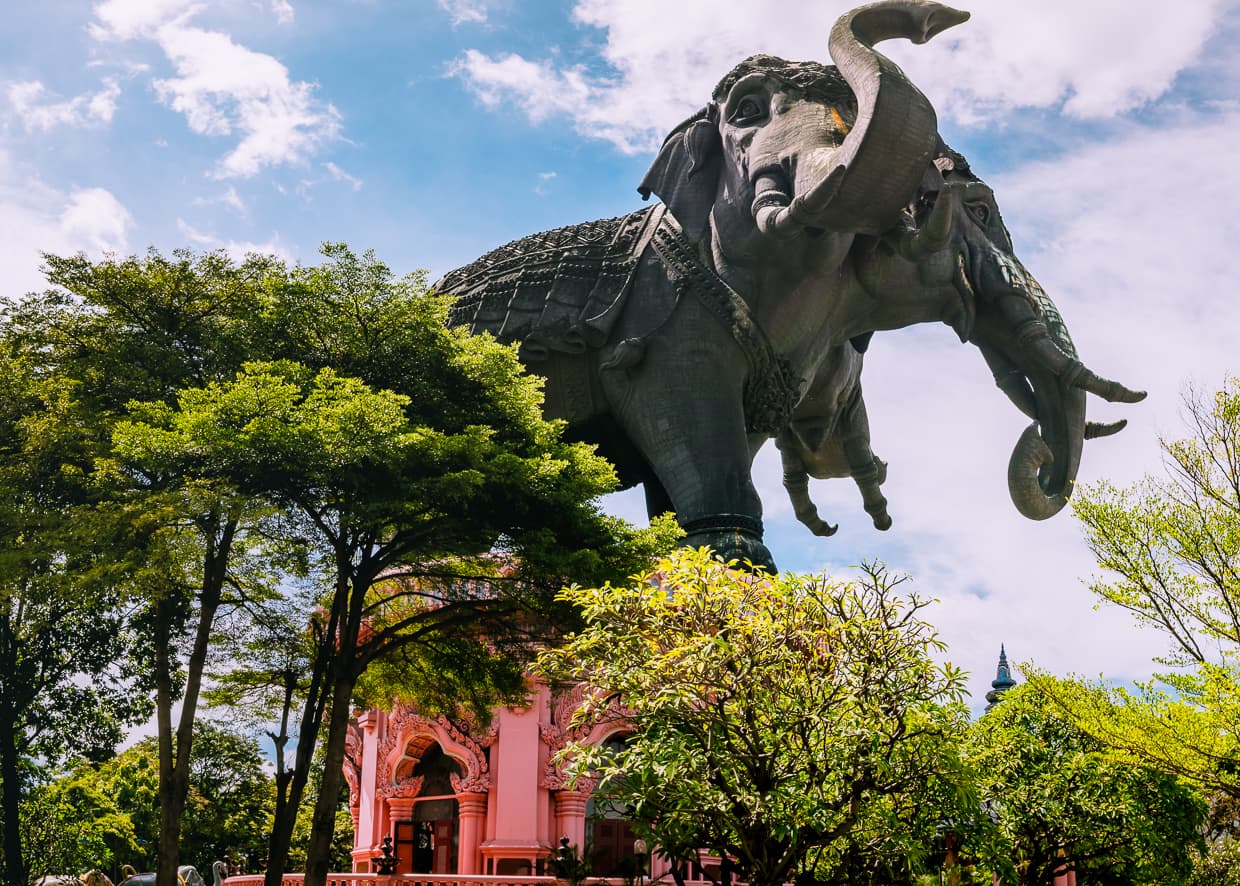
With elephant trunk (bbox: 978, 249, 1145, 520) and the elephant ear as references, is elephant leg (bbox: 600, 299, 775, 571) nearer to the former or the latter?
the elephant ear

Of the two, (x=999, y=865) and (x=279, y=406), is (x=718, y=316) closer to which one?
(x=279, y=406)

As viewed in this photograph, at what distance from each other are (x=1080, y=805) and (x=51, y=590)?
11433mm

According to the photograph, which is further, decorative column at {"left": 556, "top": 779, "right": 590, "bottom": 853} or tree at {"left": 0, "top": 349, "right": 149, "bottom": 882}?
decorative column at {"left": 556, "top": 779, "right": 590, "bottom": 853}

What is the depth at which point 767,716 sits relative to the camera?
369 inches

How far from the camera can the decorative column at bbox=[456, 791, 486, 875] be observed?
18.1m

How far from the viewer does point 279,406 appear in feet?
39.5

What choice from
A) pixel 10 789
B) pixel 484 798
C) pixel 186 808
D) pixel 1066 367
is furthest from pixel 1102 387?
pixel 186 808

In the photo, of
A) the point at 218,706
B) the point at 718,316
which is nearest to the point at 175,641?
the point at 218,706

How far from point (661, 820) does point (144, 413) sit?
239 inches

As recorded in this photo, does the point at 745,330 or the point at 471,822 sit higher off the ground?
the point at 745,330

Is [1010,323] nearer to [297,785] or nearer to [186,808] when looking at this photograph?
[297,785]

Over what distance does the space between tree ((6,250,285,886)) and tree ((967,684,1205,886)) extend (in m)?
8.61

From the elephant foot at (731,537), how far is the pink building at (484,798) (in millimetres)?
4689

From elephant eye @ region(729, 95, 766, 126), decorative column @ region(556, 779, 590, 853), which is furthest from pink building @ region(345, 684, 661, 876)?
elephant eye @ region(729, 95, 766, 126)
